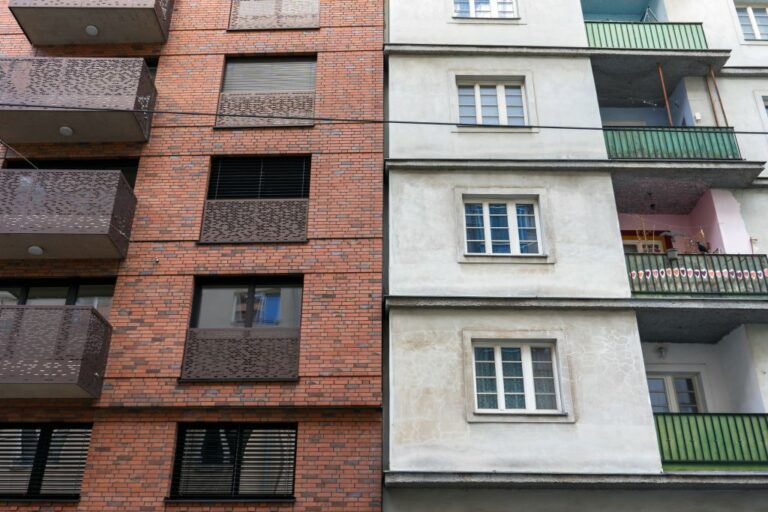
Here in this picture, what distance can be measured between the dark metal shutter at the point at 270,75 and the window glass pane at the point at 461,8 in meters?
3.86

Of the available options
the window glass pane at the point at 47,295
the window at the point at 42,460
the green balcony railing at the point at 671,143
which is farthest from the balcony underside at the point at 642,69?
the window at the point at 42,460

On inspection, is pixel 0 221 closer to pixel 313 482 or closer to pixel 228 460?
pixel 228 460

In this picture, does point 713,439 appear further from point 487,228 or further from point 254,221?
point 254,221

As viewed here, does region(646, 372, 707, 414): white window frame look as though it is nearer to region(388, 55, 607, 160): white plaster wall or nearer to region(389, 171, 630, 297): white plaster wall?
region(389, 171, 630, 297): white plaster wall

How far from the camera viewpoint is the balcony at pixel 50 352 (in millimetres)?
12508

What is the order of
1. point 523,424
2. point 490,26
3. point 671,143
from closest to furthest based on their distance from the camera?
point 523,424
point 671,143
point 490,26

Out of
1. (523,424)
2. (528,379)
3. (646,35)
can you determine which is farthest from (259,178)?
(646,35)

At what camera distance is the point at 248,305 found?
14.3 metres

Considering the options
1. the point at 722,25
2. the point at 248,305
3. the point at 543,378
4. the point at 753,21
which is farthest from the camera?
the point at 753,21

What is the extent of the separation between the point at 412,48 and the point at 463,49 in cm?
121

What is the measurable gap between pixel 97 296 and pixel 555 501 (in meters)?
9.84

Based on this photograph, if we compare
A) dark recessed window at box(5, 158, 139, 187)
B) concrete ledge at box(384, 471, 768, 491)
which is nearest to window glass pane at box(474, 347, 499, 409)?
concrete ledge at box(384, 471, 768, 491)

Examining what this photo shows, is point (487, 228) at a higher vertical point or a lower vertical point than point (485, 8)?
lower

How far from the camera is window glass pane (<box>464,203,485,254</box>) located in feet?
48.5
